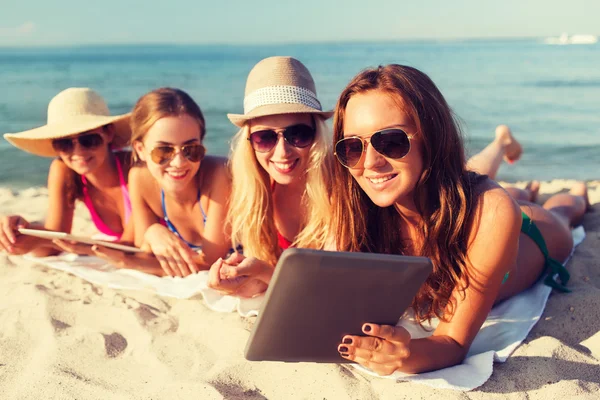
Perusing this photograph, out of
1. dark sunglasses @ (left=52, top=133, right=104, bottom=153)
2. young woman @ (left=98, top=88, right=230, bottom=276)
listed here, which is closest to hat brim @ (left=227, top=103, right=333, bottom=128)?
young woman @ (left=98, top=88, right=230, bottom=276)

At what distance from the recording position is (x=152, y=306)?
359 cm

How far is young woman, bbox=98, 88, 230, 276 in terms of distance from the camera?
3.72 m

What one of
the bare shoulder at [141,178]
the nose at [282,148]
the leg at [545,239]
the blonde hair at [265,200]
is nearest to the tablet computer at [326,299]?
the blonde hair at [265,200]

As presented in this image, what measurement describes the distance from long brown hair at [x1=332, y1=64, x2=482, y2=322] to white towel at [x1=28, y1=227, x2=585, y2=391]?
0.28 meters

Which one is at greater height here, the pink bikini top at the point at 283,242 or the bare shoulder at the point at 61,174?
the bare shoulder at the point at 61,174

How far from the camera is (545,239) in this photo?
383 centimetres

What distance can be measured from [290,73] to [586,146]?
794 cm

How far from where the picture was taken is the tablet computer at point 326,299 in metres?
1.96

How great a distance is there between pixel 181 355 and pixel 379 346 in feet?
3.91

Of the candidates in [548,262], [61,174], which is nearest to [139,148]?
[61,174]

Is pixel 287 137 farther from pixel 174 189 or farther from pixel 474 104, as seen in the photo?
pixel 474 104

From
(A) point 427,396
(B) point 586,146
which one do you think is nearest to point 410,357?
(A) point 427,396

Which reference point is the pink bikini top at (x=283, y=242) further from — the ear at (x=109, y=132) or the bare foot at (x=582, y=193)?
the bare foot at (x=582, y=193)

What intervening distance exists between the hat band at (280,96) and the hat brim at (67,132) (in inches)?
55.2
